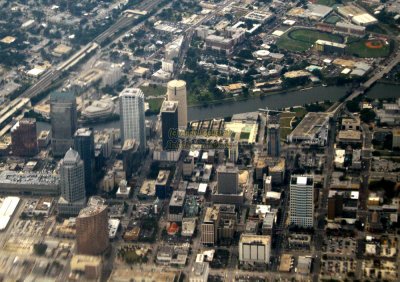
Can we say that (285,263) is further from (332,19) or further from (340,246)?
(332,19)

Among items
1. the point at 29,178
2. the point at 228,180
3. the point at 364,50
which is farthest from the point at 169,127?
the point at 364,50

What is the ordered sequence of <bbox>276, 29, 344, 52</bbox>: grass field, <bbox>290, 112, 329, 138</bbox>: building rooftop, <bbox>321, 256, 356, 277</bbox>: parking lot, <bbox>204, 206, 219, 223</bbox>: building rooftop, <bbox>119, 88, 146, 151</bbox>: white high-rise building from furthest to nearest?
<bbox>276, 29, 344, 52</bbox>: grass field, <bbox>290, 112, 329, 138</bbox>: building rooftop, <bbox>119, 88, 146, 151</bbox>: white high-rise building, <bbox>204, 206, 219, 223</bbox>: building rooftop, <bbox>321, 256, 356, 277</bbox>: parking lot

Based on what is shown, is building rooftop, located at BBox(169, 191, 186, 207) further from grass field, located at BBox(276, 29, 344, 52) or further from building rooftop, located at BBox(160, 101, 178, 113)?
grass field, located at BBox(276, 29, 344, 52)

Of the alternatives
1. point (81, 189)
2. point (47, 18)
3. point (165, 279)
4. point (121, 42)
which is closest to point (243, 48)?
point (121, 42)

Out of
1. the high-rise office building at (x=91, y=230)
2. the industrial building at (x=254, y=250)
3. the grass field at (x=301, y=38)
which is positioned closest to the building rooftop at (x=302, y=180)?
the industrial building at (x=254, y=250)

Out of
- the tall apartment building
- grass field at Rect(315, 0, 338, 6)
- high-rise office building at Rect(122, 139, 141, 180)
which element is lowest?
the tall apartment building

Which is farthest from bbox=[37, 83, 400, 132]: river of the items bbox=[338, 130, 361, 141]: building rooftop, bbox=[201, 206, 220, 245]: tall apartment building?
bbox=[201, 206, 220, 245]: tall apartment building
